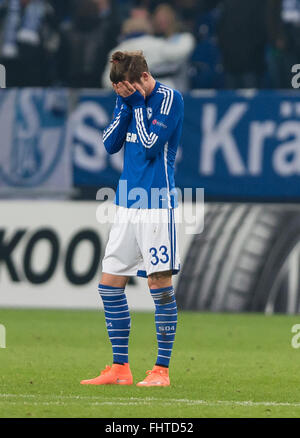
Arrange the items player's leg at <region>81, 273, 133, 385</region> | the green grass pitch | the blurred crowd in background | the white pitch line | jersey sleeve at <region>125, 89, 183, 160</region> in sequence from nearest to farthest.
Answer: the green grass pitch → the white pitch line → jersey sleeve at <region>125, 89, 183, 160</region> → player's leg at <region>81, 273, 133, 385</region> → the blurred crowd in background

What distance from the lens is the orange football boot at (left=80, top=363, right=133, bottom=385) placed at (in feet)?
23.0

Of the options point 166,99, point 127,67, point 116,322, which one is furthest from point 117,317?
point 127,67

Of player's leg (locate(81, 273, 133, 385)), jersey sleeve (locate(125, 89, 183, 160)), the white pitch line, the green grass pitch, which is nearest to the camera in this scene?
the green grass pitch

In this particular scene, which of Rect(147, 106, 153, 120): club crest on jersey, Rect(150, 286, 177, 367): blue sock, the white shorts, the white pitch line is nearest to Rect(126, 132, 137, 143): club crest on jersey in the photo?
Rect(147, 106, 153, 120): club crest on jersey

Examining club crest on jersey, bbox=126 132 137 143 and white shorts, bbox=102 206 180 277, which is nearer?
white shorts, bbox=102 206 180 277

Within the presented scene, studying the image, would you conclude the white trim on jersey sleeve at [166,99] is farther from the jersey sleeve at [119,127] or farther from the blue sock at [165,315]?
the blue sock at [165,315]

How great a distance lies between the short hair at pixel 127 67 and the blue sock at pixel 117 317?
133cm

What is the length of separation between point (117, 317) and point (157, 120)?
1.28 metres

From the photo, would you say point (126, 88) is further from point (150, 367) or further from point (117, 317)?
point (150, 367)

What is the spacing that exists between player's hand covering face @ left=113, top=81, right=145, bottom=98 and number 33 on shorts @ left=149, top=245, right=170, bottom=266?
99 centimetres

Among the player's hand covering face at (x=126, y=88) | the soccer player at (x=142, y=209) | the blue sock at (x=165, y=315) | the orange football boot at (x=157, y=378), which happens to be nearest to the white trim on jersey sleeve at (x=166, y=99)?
the soccer player at (x=142, y=209)

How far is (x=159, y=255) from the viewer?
688 cm

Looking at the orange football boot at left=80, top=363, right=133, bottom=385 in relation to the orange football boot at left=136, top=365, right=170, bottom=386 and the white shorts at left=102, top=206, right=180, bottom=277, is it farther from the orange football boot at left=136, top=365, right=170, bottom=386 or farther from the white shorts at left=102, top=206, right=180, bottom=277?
the white shorts at left=102, top=206, right=180, bottom=277
